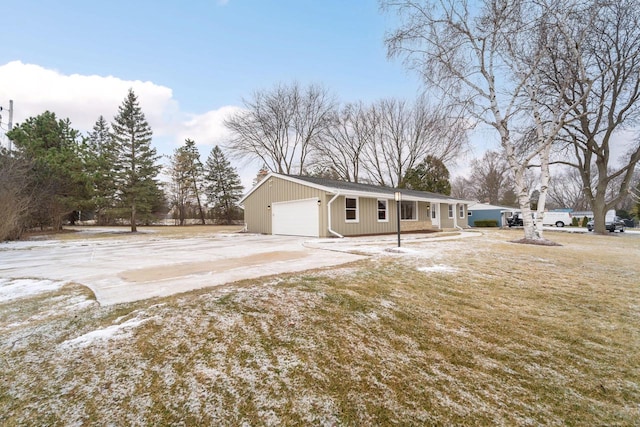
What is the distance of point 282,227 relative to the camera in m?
14.7

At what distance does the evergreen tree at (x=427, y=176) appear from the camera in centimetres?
2736

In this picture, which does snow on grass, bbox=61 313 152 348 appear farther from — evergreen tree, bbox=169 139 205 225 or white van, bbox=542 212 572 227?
white van, bbox=542 212 572 227

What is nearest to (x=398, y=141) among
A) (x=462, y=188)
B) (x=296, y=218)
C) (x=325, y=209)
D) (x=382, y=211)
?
(x=382, y=211)

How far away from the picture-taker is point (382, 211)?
15008mm

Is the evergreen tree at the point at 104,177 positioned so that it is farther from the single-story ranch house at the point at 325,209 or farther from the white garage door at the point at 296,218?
the white garage door at the point at 296,218

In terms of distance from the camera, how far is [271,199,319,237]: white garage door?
42.2 feet

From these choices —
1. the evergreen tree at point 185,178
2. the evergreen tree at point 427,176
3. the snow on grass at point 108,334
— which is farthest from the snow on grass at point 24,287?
the evergreen tree at point 185,178

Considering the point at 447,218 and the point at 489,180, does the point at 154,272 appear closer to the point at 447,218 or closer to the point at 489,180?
the point at 447,218

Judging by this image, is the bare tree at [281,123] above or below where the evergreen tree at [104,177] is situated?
above

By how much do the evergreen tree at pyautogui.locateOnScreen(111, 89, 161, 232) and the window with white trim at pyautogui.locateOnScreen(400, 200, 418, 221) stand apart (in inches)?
714

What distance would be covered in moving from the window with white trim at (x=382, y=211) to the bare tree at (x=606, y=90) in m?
8.54

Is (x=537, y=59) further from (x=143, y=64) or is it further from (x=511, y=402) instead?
(x=143, y=64)

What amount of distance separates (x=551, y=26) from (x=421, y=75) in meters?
4.53

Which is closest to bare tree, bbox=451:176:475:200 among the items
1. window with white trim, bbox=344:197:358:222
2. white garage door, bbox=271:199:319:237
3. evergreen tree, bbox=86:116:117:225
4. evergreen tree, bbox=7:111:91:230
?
window with white trim, bbox=344:197:358:222
